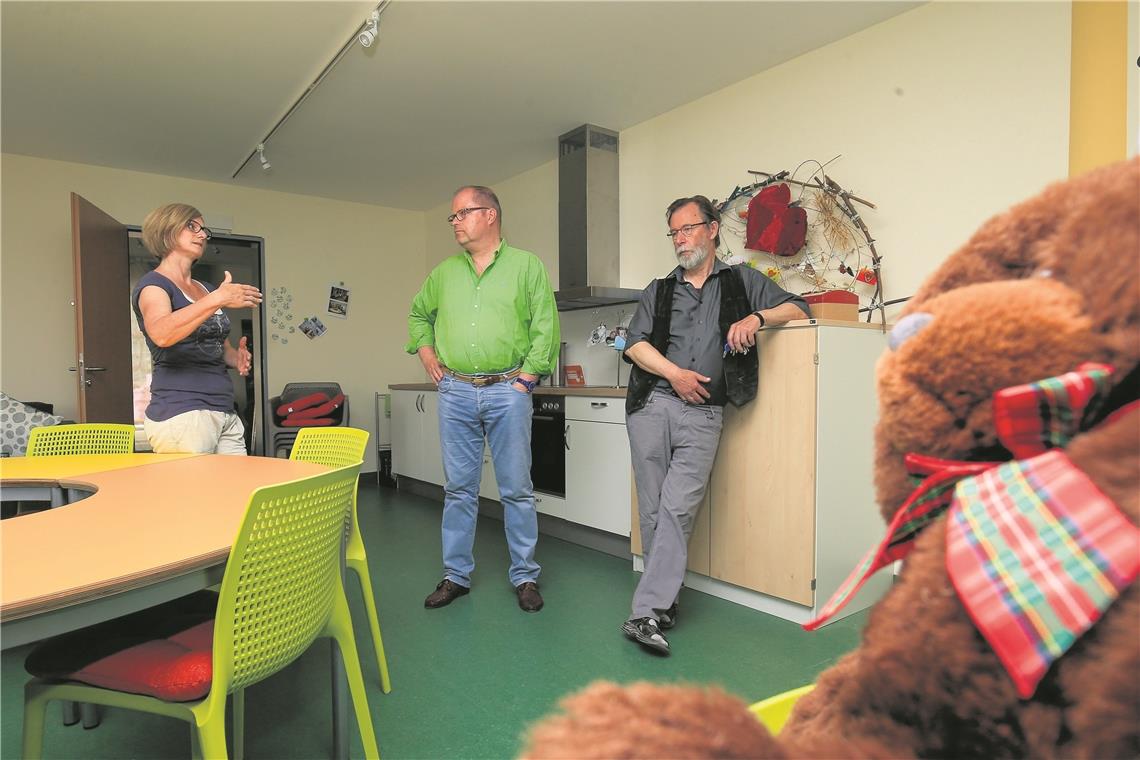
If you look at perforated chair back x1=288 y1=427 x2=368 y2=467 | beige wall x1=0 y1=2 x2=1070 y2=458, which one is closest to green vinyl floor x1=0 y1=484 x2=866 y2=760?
perforated chair back x1=288 y1=427 x2=368 y2=467

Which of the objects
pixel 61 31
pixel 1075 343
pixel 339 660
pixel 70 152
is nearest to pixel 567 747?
pixel 1075 343

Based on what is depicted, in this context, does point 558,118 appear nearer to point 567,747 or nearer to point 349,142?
point 349,142

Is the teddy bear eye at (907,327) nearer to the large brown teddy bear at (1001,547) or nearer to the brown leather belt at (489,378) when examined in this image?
the large brown teddy bear at (1001,547)

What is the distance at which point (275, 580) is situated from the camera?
1.06 metres

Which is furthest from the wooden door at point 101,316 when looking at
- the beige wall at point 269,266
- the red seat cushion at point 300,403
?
the red seat cushion at point 300,403

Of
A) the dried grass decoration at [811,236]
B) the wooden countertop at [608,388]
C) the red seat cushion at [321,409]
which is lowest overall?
the red seat cushion at [321,409]

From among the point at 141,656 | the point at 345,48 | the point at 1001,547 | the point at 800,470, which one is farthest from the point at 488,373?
the point at 1001,547

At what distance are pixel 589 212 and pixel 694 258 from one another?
1.73 meters

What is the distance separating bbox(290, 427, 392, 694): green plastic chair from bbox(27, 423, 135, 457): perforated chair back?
3.32ft

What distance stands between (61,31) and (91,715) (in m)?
2.87

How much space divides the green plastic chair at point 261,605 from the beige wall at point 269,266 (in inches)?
174

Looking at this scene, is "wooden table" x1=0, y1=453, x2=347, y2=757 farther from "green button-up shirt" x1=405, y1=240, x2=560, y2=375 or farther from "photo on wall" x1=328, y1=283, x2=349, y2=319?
"photo on wall" x1=328, y1=283, x2=349, y2=319

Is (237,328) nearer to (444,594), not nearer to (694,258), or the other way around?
(444,594)

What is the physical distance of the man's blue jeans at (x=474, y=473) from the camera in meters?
2.57
